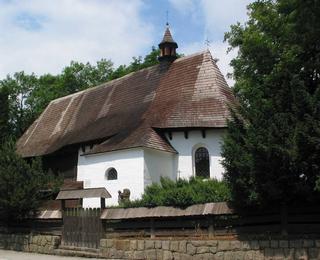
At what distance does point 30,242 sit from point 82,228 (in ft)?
10.5

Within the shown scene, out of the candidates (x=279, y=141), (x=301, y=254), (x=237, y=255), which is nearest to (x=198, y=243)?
(x=237, y=255)

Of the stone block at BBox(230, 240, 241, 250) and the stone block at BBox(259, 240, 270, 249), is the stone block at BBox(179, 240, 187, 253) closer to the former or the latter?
the stone block at BBox(230, 240, 241, 250)

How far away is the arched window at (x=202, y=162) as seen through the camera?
977 inches

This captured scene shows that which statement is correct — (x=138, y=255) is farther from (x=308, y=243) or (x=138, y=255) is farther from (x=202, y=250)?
(x=308, y=243)

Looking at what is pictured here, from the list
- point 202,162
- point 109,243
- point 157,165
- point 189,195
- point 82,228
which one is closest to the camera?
point 189,195

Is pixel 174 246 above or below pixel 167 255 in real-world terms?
above

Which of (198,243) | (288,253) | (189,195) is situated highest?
(189,195)

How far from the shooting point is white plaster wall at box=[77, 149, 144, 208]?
23219 mm

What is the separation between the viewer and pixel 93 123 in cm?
2969

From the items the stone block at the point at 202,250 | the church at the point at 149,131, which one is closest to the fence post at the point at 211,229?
the stone block at the point at 202,250

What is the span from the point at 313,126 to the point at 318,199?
217 centimetres

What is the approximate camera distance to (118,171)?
939 inches

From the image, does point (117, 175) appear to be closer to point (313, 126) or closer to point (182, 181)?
point (182, 181)

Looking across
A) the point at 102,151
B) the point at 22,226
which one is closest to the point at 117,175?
the point at 102,151
